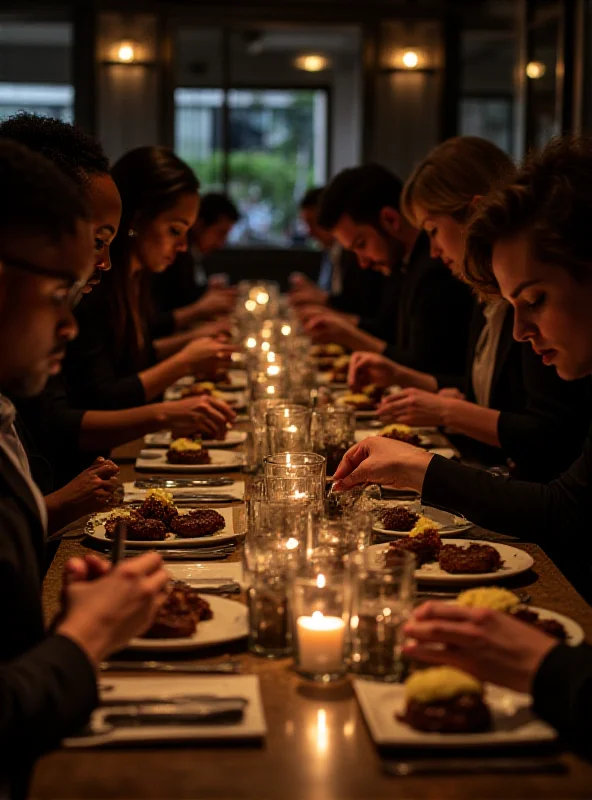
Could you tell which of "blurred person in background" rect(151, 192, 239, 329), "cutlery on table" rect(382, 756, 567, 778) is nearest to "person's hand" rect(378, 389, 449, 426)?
"cutlery on table" rect(382, 756, 567, 778)

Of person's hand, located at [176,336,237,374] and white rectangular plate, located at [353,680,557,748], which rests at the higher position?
person's hand, located at [176,336,237,374]

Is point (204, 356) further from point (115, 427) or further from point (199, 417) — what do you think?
point (199, 417)

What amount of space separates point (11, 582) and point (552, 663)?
2.26 ft

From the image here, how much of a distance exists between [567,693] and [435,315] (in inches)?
134

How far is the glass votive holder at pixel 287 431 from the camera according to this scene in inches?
110

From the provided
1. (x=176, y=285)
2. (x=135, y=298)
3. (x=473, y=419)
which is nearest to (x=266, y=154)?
(x=176, y=285)

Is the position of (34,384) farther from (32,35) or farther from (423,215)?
(32,35)

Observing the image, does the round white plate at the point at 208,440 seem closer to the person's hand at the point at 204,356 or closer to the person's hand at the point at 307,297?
the person's hand at the point at 204,356

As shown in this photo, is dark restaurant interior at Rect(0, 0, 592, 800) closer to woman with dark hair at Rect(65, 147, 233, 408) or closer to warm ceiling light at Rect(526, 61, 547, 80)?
woman with dark hair at Rect(65, 147, 233, 408)

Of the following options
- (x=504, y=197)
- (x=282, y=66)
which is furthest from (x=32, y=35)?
(x=504, y=197)

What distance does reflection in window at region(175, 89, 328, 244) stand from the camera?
13852mm

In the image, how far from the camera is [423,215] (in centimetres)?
390

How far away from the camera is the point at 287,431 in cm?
281

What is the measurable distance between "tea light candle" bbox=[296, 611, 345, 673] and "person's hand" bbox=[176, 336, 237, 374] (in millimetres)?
2557
